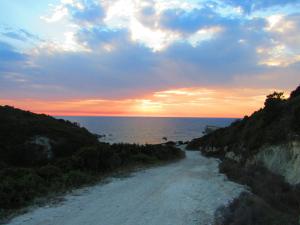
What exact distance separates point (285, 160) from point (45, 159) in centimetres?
1658

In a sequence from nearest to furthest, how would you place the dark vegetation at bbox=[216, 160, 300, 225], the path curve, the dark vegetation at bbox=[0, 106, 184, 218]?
the dark vegetation at bbox=[216, 160, 300, 225], the path curve, the dark vegetation at bbox=[0, 106, 184, 218]

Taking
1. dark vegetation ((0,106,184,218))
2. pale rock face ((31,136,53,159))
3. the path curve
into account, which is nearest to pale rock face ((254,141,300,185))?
the path curve

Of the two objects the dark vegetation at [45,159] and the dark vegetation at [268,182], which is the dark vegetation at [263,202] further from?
the dark vegetation at [45,159]

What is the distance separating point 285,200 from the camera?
584 inches

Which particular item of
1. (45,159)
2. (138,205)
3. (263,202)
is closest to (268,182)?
(263,202)

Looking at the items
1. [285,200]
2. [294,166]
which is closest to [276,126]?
[294,166]

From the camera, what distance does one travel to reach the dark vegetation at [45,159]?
1438cm

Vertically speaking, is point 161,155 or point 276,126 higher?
point 276,126

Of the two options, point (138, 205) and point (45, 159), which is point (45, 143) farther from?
point (138, 205)

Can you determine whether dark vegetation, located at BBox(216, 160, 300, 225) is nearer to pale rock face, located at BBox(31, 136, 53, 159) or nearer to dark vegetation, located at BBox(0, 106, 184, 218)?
dark vegetation, located at BBox(0, 106, 184, 218)

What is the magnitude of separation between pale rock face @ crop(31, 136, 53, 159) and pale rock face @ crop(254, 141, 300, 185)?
51.0 ft

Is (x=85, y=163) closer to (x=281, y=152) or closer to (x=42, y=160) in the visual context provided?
(x=42, y=160)

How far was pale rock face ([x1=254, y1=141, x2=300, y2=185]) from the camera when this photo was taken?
62.1 feet

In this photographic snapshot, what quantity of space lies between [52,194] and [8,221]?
151 inches
